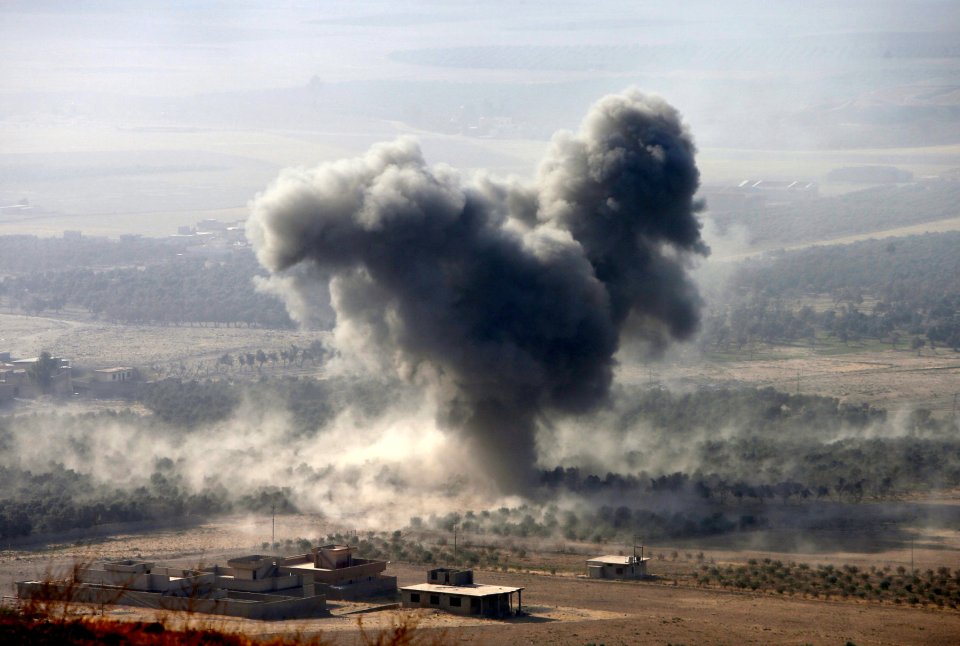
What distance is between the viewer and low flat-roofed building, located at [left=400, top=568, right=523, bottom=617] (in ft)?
149

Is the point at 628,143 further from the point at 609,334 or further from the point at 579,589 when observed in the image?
the point at 579,589

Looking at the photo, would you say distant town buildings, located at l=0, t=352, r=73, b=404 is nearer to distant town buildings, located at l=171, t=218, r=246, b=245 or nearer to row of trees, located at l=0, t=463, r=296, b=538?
row of trees, located at l=0, t=463, r=296, b=538

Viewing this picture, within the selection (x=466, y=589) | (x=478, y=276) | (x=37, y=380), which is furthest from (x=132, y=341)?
(x=466, y=589)

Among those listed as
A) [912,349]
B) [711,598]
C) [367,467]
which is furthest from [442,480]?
[912,349]

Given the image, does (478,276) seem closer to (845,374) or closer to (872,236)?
(845,374)

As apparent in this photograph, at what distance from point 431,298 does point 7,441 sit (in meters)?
26.9

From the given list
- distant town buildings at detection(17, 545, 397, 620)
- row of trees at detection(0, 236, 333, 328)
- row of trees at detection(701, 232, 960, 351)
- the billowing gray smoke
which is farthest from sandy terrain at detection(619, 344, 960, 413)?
distant town buildings at detection(17, 545, 397, 620)

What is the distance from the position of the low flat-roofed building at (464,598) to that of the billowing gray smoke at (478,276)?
16182 mm

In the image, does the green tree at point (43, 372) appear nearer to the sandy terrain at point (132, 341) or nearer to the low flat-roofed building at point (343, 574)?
the sandy terrain at point (132, 341)

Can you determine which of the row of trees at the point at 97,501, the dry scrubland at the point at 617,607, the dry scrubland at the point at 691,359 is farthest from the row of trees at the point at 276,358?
the dry scrubland at the point at 617,607

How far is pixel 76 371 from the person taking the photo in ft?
340

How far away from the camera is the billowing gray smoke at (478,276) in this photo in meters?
63.3

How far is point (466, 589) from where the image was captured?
153 ft

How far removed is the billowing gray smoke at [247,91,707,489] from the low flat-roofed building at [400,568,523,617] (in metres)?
16.2
